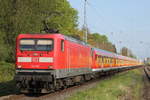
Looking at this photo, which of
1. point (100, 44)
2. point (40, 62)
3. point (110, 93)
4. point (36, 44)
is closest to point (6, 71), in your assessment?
point (36, 44)

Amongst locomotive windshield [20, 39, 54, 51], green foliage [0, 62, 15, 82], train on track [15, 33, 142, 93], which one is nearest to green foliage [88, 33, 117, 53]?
green foliage [0, 62, 15, 82]

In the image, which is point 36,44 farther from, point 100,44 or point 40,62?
point 100,44

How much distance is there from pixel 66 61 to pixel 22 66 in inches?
115

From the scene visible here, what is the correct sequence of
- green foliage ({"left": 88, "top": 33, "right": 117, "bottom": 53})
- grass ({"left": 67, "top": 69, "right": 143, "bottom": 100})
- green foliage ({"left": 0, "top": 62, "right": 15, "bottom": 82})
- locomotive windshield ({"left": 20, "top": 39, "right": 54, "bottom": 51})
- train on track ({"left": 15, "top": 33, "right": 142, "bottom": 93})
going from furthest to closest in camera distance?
green foliage ({"left": 88, "top": 33, "right": 117, "bottom": 53}) < green foliage ({"left": 0, "top": 62, "right": 15, "bottom": 82}) < locomotive windshield ({"left": 20, "top": 39, "right": 54, "bottom": 51}) < train on track ({"left": 15, "top": 33, "right": 142, "bottom": 93}) < grass ({"left": 67, "top": 69, "right": 143, "bottom": 100})

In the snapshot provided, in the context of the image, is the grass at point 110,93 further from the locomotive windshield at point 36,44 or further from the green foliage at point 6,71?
the green foliage at point 6,71

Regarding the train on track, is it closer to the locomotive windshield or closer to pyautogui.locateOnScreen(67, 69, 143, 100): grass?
the locomotive windshield

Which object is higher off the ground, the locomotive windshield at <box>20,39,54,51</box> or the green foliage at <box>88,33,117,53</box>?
the green foliage at <box>88,33,117,53</box>

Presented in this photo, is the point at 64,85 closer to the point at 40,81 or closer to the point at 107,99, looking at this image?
the point at 40,81

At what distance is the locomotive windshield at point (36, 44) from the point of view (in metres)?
15.9

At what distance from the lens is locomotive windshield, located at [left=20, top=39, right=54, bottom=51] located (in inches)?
625

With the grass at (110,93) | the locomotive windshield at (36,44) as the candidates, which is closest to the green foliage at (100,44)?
the grass at (110,93)

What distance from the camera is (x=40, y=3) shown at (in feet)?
97.5

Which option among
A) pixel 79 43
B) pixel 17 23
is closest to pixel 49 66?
pixel 79 43

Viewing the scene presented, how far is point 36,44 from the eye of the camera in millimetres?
16031
